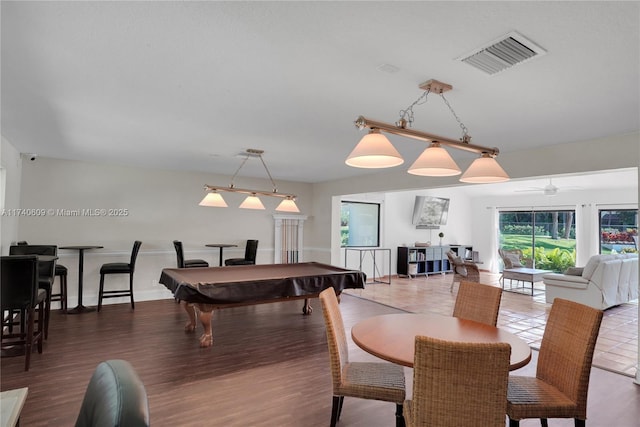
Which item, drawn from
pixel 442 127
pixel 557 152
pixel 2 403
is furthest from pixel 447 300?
pixel 2 403

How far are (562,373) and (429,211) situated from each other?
27.6 ft

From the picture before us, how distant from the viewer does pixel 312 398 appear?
A: 2.80m

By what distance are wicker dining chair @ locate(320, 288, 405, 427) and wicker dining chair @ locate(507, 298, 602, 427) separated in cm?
61

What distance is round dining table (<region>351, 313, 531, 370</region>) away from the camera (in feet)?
6.18

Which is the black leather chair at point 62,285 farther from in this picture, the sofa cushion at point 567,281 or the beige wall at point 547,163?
the sofa cushion at point 567,281

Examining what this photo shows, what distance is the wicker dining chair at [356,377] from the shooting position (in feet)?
6.70

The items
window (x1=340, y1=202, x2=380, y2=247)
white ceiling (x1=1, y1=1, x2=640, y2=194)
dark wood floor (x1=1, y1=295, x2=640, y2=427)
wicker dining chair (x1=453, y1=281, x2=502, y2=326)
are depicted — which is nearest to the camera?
white ceiling (x1=1, y1=1, x2=640, y2=194)

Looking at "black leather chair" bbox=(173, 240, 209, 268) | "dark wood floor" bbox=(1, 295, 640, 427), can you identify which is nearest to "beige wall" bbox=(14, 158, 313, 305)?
"black leather chair" bbox=(173, 240, 209, 268)

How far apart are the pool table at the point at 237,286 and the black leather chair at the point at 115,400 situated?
2.65 m

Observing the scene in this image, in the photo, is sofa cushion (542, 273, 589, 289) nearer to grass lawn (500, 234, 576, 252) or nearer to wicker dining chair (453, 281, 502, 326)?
A: grass lawn (500, 234, 576, 252)

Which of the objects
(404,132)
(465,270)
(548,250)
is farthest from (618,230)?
(404,132)

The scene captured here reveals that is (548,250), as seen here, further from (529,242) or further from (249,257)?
(249,257)

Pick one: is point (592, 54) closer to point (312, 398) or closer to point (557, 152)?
point (557, 152)

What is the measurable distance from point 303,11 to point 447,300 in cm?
619
